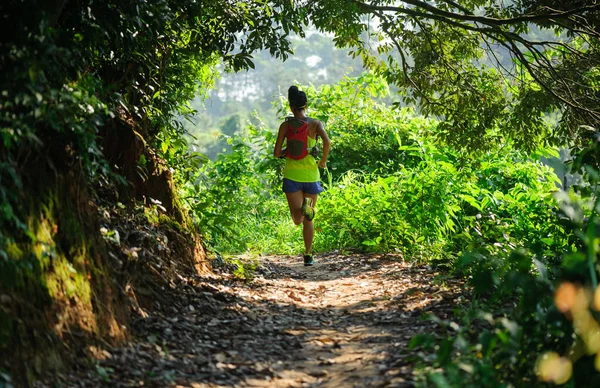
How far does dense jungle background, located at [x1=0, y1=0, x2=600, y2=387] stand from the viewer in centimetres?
356

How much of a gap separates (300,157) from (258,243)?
3758mm

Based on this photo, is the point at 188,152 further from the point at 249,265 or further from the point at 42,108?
the point at 42,108

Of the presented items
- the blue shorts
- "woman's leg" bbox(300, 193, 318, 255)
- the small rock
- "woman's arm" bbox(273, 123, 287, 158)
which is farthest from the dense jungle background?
"woman's arm" bbox(273, 123, 287, 158)

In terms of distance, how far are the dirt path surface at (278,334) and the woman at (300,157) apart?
1.31 meters

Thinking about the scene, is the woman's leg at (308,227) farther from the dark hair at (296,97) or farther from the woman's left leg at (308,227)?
the dark hair at (296,97)

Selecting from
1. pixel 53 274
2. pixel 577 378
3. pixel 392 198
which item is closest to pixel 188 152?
pixel 392 198

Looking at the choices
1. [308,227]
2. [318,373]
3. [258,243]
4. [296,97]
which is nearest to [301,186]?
[308,227]

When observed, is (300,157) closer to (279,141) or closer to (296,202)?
(279,141)

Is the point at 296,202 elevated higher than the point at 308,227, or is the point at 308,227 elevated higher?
the point at 296,202

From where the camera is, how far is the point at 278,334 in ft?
17.0

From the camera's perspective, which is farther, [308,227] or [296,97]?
[308,227]

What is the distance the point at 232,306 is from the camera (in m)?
5.76

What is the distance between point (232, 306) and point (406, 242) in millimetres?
3728

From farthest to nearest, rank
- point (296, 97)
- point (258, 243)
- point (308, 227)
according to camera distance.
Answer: point (258, 243), point (308, 227), point (296, 97)
